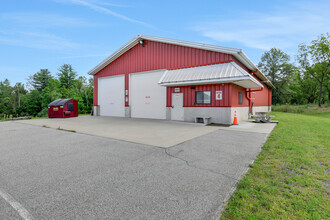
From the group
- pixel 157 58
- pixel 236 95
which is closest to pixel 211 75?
pixel 236 95

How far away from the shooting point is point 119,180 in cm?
287

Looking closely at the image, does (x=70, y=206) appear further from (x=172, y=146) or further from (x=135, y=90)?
(x=135, y=90)

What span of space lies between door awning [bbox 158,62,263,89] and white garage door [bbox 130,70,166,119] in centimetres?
176

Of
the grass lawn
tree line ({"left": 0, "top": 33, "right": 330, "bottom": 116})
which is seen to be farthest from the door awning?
tree line ({"left": 0, "top": 33, "right": 330, "bottom": 116})

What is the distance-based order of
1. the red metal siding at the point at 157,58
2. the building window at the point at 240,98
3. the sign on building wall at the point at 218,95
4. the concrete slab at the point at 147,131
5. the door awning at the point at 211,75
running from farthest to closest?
the building window at the point at 240,98
the red metal siding at the point at 157,58
the sign on building wall at the point at 218,95
the door awning at the point at 211,75
the concrete slab at the point at 147,131

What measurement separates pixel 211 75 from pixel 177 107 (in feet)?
12.3

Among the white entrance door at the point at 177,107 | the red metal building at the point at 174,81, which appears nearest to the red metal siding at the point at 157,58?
the red metal building at the point at 174,81

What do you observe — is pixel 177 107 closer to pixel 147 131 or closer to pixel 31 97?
pixel 147 131

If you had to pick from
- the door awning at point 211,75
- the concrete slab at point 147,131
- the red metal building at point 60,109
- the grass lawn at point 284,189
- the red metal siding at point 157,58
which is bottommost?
the grass lawn at point 284,189

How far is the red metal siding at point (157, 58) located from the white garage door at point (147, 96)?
2.20 feet

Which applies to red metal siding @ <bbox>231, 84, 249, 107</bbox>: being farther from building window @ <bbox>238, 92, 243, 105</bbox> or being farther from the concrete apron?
the concrete apron

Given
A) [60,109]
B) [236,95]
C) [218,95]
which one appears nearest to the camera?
[218,95]

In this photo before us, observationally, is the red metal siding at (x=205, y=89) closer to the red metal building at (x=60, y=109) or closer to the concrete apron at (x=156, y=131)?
the concrete apron at (x=156, y=131)

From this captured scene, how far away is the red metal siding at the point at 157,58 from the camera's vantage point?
11461 millimetres
